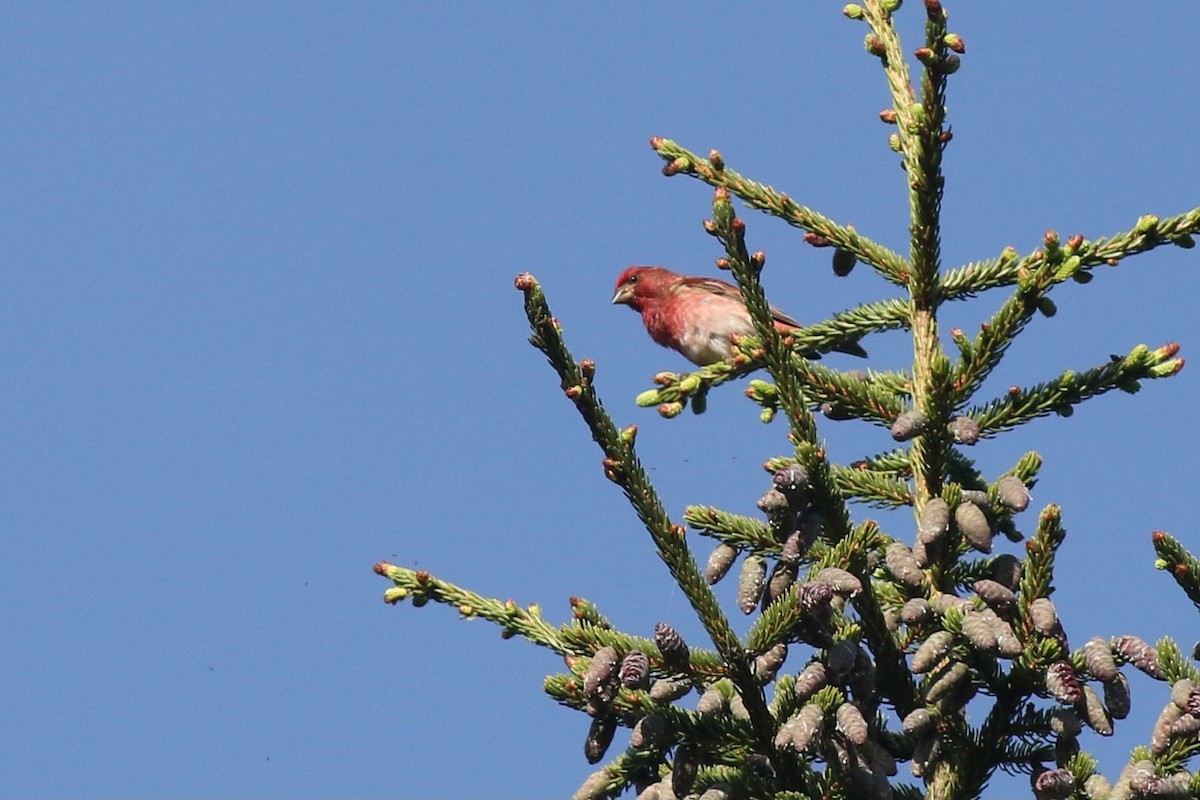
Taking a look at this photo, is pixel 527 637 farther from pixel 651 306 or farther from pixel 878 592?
pixel 651 306

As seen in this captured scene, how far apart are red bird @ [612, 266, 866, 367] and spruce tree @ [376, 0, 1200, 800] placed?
3.10 meters

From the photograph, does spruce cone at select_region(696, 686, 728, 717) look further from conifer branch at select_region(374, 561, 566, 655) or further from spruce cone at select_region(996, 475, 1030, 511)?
spruce cone at select_region(996, 475, 1030, 511)

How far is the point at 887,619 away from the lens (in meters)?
3.88

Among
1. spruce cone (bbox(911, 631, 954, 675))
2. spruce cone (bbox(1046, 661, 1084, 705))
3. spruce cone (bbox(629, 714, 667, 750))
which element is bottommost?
spruce cone (bbox(1046, 661, 1084, 705))

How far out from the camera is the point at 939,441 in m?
3.92

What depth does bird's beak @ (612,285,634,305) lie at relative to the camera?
8.32 metres

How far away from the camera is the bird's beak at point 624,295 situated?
8320 millimetres

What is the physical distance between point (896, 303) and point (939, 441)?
2.74 feet

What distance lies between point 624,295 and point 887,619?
15.3 feet

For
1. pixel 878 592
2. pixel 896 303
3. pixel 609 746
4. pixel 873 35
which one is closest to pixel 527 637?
pixel 609 746

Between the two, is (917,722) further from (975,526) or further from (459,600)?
(459,600)

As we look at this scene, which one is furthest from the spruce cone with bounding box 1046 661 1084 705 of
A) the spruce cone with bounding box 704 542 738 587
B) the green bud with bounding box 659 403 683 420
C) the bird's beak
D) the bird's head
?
the bird's beak

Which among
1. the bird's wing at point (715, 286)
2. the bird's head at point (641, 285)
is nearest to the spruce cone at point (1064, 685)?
the bird's wing at point (715, 286)

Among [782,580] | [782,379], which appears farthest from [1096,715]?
[782,379]
